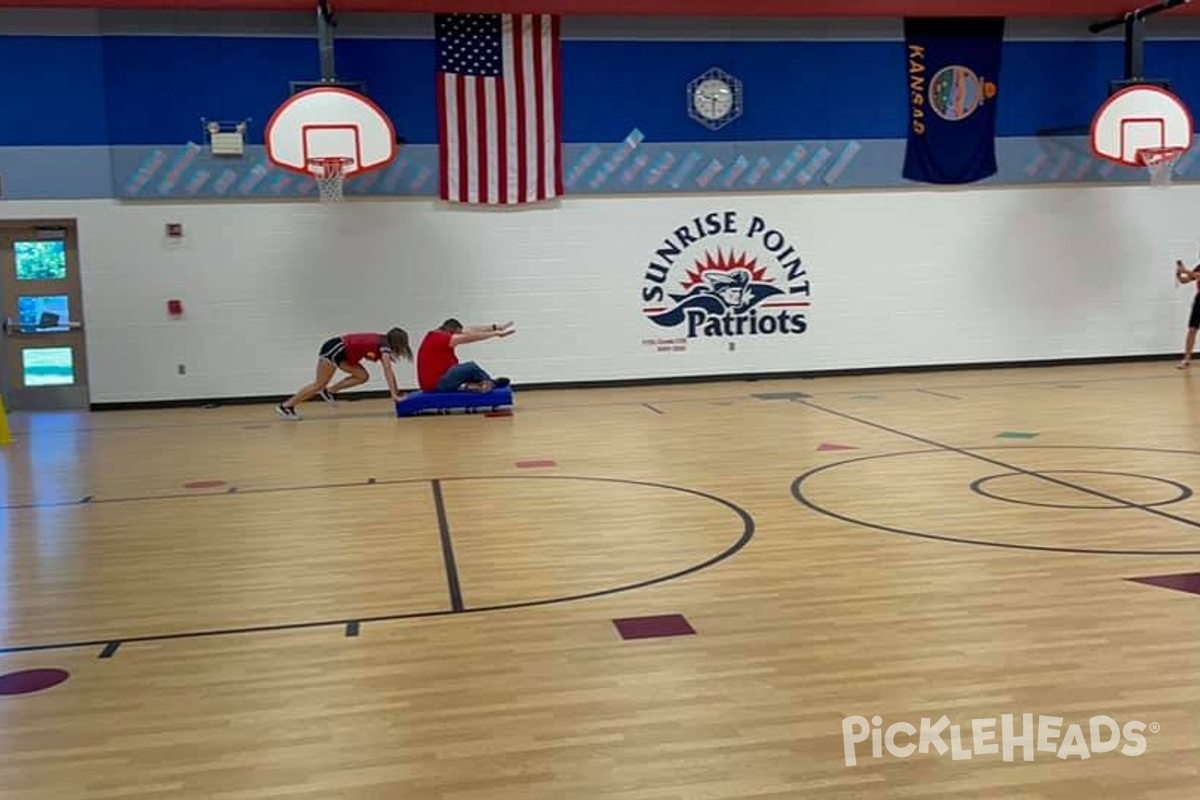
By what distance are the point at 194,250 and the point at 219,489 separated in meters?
6.17

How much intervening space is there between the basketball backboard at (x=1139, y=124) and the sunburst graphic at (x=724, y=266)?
433 centimetres

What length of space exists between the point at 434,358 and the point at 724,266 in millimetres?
4388

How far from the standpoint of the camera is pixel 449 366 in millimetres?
11148

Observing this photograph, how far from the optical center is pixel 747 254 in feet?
44.7

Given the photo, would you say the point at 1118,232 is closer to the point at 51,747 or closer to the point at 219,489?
the point at 219,489

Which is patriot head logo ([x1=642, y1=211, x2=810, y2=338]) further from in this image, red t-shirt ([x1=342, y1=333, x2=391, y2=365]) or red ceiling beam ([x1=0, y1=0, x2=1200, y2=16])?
red t-shirt ([x1=342, y1=333, x2=391, y2=365])

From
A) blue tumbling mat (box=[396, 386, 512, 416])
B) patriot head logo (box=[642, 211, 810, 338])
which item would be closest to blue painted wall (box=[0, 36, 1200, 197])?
patriot head logo (box=[642, 211, 810, 338])

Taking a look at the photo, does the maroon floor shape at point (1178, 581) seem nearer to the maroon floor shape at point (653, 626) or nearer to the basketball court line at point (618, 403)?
the maroon floor shape at point (653, 626)

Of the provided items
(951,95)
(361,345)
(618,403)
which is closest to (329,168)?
(361,345)

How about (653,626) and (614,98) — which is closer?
(653,626)

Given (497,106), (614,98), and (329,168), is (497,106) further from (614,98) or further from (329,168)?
(329,168)

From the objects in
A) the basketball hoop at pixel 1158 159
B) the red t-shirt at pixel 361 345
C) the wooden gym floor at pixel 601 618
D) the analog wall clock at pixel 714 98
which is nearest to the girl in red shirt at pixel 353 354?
the red t-shirt at pixel 361 345

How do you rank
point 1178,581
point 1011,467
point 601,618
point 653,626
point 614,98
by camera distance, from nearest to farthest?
point 653,626
point 601,618
point 1178,581
point 1011,467
point 614,98

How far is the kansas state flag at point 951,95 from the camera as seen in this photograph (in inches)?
535
